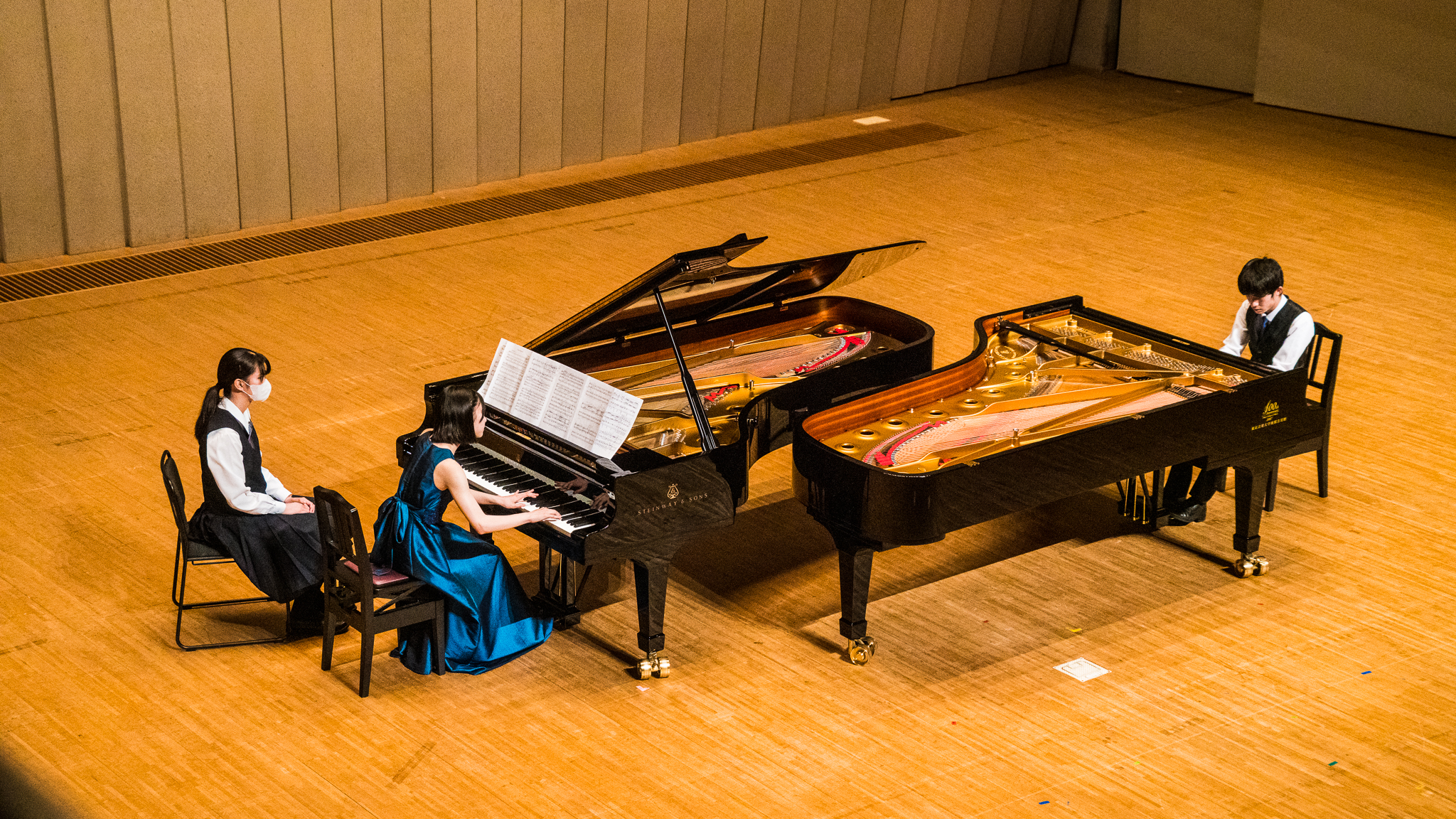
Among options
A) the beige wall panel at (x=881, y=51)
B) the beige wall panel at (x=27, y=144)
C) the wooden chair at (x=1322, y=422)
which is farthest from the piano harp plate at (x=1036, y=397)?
the beige wall panel at (x=881, y=51)

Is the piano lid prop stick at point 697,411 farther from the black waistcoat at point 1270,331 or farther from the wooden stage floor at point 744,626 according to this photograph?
the black waistcoat at point 1270,331

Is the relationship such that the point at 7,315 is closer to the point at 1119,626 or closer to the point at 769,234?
the point at 769,234

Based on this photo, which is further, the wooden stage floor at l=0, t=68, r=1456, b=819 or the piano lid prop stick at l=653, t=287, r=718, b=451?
the piano lid prop stick at l=653, t=287, r=718, b=451

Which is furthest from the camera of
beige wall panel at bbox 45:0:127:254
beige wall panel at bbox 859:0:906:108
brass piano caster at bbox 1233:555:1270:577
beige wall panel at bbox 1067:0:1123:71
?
beige wall panel at bbox 1067:0:1123:71

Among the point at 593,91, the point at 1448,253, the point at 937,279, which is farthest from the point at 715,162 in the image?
the point at 1448,253

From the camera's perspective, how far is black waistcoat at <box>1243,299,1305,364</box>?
5492 millimetres

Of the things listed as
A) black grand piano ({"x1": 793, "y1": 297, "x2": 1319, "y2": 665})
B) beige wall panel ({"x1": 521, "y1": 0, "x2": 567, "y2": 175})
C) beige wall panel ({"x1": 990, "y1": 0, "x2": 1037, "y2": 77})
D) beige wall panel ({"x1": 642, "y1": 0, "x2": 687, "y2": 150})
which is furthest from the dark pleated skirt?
beige wall panel ({"x1": 990, "y1": 0, "x2": 1037, "y2": 77})

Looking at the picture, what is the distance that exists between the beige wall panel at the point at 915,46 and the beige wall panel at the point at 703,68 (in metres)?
2.12

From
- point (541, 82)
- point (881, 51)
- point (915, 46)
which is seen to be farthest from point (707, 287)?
point (915, 46)

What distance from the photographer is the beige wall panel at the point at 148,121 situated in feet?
27.6

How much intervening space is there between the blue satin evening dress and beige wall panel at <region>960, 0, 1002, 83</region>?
9978 mm

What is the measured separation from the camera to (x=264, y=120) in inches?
359

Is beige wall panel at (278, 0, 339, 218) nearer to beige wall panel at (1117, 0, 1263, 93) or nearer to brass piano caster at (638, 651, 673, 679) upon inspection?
brass piano caster at (638, 651, 673, 679)

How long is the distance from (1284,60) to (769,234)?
6.23 metres
